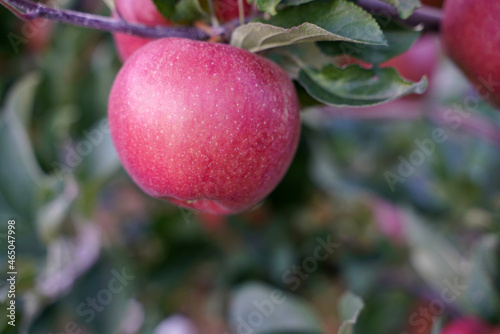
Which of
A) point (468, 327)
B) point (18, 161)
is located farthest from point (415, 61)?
point (18, 161)

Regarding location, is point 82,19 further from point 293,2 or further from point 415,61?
point 415,61

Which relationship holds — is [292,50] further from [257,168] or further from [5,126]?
[5,126]

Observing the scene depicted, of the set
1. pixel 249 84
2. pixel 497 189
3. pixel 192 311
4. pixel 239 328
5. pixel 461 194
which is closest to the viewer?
pixel 249 84

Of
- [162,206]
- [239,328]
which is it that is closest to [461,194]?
[239,328]

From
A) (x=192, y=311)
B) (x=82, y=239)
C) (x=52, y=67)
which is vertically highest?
(x=52, y=67)

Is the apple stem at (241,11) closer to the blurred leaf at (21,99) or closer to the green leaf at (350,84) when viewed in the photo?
the green leaf at (350,84)

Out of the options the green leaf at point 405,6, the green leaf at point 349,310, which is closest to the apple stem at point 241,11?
the green leaf at point 405,6

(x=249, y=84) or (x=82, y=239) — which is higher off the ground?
(x=249, y=84)
